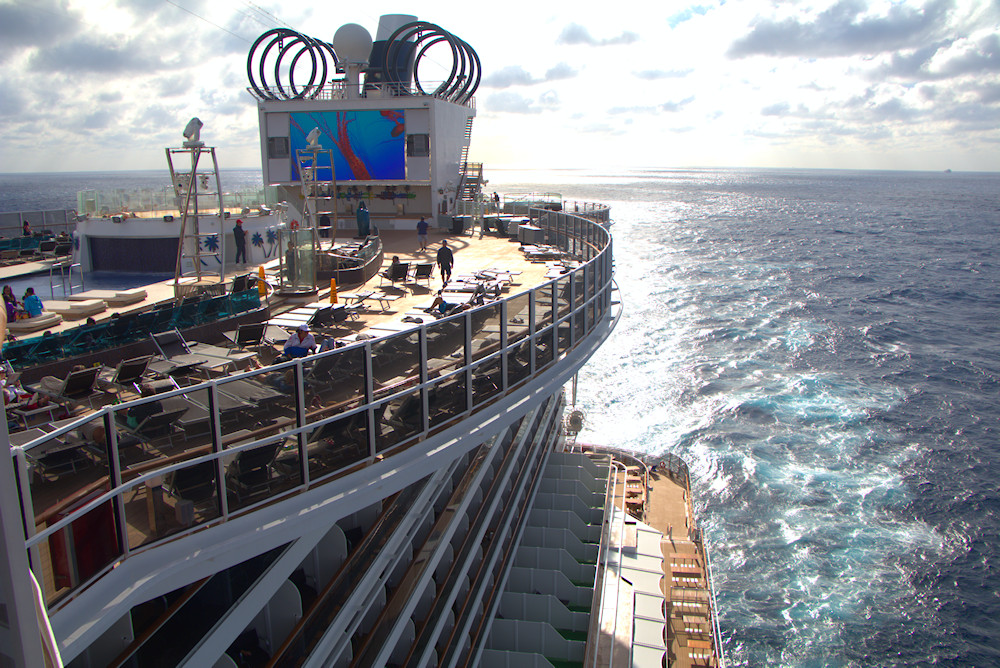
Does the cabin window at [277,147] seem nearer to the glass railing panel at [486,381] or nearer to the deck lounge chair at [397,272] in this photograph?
the deck lounge chair at [397,272]

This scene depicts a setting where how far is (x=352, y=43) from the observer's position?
→ 34.0m

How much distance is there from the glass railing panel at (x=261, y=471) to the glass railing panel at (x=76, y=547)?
3.26ft

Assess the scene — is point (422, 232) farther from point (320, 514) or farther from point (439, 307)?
point (320, 514)

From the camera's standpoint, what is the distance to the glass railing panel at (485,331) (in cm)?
856

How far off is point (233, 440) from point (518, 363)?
4.67 meters

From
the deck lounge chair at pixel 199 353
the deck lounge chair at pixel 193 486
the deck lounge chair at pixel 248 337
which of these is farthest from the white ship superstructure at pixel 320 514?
the deck lounge chair at pixel 248 337

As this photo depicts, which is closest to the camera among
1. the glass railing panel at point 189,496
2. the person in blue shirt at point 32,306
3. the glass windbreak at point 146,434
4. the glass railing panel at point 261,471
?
the glass windbreak at point 146,434

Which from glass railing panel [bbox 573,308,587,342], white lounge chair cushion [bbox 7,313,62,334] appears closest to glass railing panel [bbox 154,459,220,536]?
glass railing panel [bbox 573,308,587,342]

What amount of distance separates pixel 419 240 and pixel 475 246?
1906 millimetres

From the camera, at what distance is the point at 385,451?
753 centimetres

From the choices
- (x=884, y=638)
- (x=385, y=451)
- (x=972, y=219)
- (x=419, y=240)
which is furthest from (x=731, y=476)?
(x=972, y=219)

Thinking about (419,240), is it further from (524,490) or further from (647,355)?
(647,355)

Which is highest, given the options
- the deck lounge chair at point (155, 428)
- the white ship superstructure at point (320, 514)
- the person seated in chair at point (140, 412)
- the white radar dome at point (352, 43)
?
the white radar dome at point (352, 43)

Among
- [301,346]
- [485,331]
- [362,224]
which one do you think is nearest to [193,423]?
[301,346]
